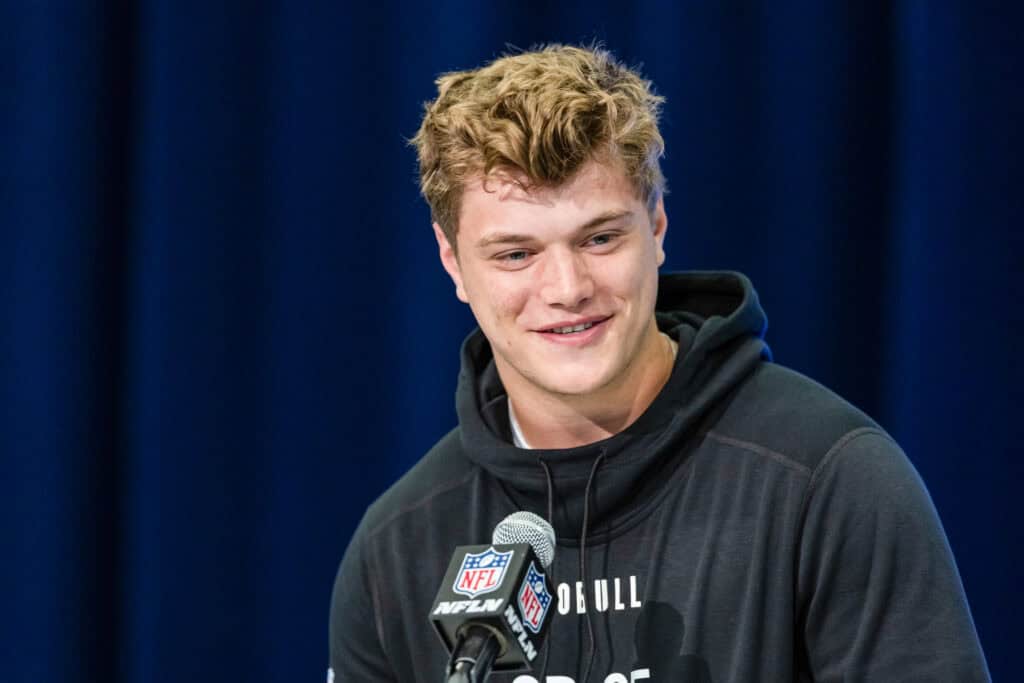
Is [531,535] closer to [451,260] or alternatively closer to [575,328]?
[575,328]

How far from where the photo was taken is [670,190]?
2.26 metres

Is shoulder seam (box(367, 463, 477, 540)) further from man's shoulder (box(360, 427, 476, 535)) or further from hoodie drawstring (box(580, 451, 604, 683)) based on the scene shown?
hoodie drawstring (box(580, 451, 604, 683))

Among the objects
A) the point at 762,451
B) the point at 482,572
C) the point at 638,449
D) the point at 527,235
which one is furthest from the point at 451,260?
the point at 482,572

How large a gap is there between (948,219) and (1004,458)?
37 centimetres

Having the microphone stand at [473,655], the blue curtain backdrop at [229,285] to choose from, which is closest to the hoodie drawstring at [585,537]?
the microphone stand at [473,655]

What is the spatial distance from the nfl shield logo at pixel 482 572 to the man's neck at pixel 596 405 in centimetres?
51

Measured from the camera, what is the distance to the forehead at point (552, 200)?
1534 millimetres

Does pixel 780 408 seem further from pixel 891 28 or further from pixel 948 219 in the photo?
pixel 891 28

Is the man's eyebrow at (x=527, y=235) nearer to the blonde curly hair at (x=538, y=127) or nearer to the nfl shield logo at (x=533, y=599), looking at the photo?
the blonde curly hair at (x=538, y=127)

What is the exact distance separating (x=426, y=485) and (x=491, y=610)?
2.29 ft

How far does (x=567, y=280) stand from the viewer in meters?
1.54

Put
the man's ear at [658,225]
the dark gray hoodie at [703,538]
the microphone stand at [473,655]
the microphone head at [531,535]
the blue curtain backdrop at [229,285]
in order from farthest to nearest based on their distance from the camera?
1. the blue curtain backdrop at [229,285]
2. the man's ear at [658,225]
3. the dark gray hoodie at [703,538]
4. the microphone head at [531,535]
5. the microphone stand at [473,655]

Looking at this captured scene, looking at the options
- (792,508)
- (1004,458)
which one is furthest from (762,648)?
(1004,458)

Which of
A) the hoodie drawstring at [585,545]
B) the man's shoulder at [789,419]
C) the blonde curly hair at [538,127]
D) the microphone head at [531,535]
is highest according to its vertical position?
the blonde curly hair at [538,127]
